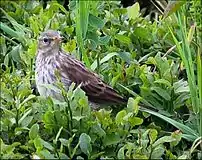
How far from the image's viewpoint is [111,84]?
16.7 feet

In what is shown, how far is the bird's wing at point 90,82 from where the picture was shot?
4.99 meters

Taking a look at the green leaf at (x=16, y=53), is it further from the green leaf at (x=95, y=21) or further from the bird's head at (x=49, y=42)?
the green leaf at (x=95, y=21)

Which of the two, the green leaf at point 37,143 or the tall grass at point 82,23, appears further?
the tall grass at point 82,23

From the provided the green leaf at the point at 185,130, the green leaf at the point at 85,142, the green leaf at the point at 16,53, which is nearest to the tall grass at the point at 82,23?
the green leaf at the point at 16,53

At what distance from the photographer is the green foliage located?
4.11 meters

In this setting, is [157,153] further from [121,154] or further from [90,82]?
[90,82]

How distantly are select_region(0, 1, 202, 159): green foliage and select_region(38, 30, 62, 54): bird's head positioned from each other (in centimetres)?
6

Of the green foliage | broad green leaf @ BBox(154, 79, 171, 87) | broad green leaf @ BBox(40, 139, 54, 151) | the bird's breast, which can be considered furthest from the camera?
the bird's breast

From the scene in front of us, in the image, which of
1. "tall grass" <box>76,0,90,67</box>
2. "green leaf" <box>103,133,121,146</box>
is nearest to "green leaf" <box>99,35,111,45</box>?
"tall grass" <box>76,0,90,67</box>

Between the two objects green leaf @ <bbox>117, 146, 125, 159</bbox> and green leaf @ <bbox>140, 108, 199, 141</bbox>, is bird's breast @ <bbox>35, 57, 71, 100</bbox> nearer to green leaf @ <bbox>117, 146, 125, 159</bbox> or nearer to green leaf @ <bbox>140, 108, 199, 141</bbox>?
green leaf @ <bbox>140, 108, 199, 141</bbox>

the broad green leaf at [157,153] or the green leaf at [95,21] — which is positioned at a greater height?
the green leaf at [95,21]

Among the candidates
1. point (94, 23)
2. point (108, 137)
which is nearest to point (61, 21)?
point (94, 23)

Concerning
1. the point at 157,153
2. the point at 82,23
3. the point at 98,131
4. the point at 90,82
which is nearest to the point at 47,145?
the point at 98,131

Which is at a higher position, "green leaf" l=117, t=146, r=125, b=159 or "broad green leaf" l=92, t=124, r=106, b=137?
"broad green leaf" l=92, t=124, r=106, b=137
